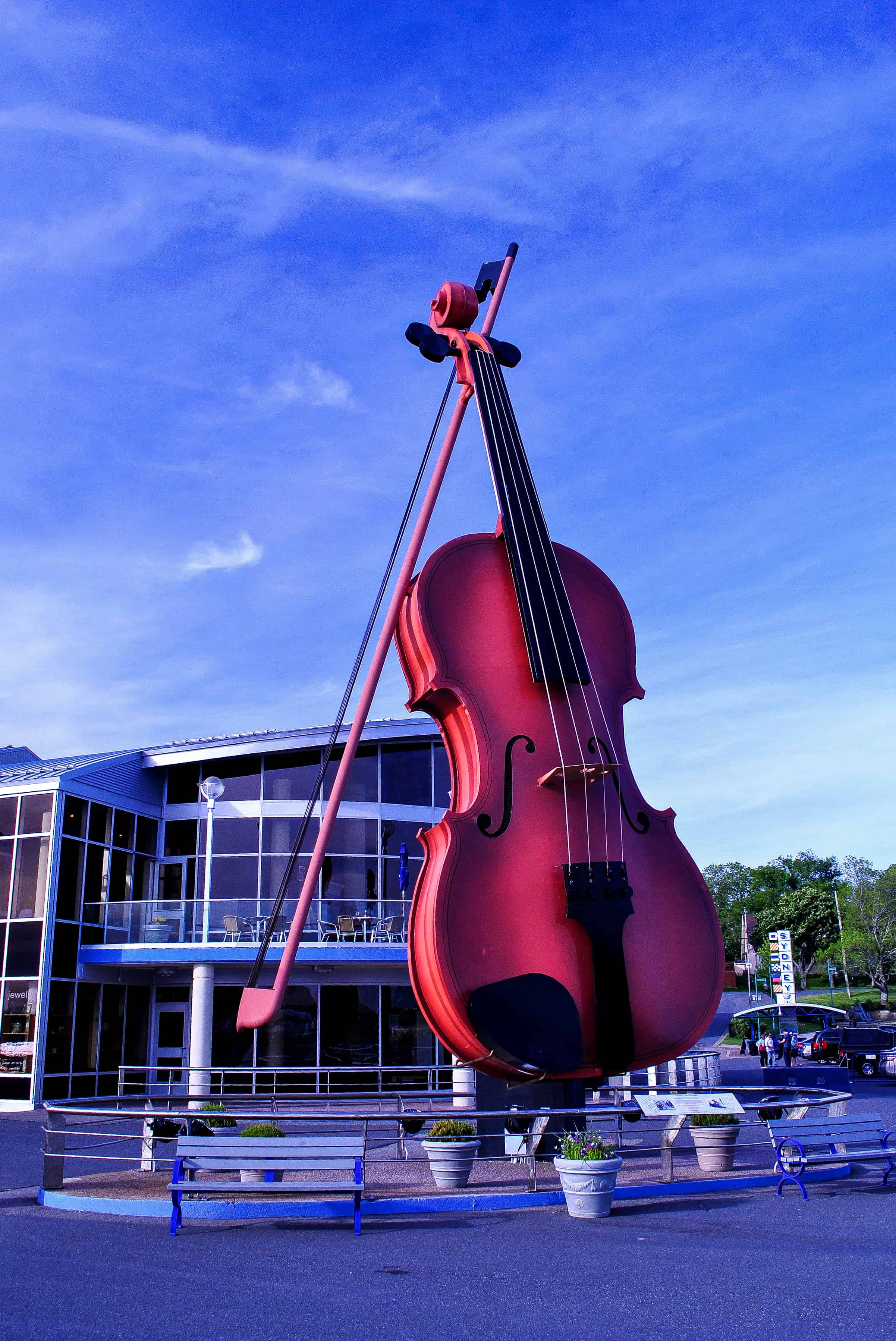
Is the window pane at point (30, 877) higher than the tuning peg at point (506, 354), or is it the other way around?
the tuning peg at point (506, 354)

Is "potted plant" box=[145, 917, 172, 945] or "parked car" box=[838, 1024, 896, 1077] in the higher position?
"potted plant" box=[145, 917, 172, 945]

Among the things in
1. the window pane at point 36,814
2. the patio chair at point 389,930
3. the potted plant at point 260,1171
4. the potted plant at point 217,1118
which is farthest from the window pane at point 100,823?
the potted plant at point 260,1171

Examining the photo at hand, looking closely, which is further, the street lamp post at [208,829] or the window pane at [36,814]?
the window pane at [36,814]

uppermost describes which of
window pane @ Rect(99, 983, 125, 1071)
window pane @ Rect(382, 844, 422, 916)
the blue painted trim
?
window pane @ Rect(382, 844, 422, 916)

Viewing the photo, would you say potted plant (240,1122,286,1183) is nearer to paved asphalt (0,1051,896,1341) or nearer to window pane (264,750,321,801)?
paved asphalt (0,1051,896,1341)

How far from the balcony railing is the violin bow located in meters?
13.7

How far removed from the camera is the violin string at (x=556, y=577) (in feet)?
21.8

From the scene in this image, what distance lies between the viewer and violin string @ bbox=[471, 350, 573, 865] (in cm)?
646

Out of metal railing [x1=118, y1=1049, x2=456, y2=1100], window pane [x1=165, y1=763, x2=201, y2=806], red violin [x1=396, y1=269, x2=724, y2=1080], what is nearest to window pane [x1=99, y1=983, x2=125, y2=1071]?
metal railing [x1=118, y1=1049, x2=456, y2=1100]

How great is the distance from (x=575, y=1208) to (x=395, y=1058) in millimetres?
15130

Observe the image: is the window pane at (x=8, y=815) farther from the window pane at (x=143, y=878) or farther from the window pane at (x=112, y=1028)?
the window pane at (x=112, y=1028)

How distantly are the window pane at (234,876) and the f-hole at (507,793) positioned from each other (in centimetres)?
1789

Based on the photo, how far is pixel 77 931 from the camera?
71.1 feet

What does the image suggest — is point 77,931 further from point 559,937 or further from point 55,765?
point 559,937
